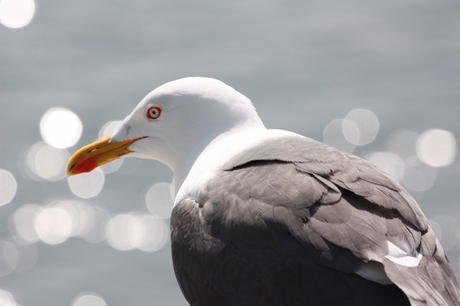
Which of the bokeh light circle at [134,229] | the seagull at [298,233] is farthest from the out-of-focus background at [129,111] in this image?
the seagull at [298,233]

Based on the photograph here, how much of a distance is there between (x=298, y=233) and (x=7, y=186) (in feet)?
A: 24.7

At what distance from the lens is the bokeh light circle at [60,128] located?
1127 centimetres

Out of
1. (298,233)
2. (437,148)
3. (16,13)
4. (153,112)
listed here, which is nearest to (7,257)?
(437,148)

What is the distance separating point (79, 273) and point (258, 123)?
530cm

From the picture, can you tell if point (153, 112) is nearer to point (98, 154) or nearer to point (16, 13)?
point (98, 154)

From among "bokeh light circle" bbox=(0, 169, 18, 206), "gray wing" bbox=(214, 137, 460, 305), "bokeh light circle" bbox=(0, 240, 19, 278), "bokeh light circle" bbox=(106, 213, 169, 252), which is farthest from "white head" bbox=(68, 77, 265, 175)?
"bokeh light circle" bbox=(0, 169, 18, 206)

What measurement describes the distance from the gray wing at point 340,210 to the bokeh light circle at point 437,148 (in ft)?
21.7

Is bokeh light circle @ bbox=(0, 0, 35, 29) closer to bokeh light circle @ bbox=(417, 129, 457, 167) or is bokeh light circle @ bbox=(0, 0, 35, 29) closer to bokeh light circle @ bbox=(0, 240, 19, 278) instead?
bokeh light circle @ bbox=(0, 240, 19, 278)

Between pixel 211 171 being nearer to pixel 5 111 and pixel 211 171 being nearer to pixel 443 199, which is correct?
pixel 443 199

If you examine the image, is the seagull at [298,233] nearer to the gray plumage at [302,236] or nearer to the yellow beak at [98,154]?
the gray plumage at [302,236]

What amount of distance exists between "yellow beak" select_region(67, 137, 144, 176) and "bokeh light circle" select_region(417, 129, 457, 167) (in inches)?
241

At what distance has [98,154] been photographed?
18.4ft

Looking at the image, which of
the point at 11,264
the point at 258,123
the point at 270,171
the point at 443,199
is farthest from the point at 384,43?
the point at 270,171

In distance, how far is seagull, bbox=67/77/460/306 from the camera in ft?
12.8
